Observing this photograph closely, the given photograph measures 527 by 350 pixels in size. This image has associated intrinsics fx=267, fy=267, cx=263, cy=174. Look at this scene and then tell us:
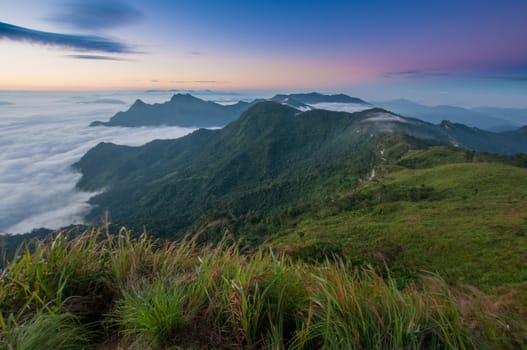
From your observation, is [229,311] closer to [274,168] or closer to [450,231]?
[450,231]

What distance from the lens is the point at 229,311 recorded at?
2105mm

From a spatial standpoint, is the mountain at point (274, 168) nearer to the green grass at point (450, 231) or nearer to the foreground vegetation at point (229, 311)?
the green grass at point (450, 231)

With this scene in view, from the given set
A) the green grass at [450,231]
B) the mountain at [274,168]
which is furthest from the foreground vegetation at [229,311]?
the mountain at [274,168]

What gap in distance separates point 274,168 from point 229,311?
142228 mm

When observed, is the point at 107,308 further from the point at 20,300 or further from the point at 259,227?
the point at 259,227

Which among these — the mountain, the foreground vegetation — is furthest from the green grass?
the mountain

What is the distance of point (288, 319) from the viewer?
216 centimetres

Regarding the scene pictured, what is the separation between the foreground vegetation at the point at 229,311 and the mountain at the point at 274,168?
54250mm

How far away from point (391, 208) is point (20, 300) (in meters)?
23.7

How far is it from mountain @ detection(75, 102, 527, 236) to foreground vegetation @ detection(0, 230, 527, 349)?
5425cm

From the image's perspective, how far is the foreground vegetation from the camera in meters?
1.84

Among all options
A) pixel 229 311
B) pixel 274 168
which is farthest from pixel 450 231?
pixel 274 168

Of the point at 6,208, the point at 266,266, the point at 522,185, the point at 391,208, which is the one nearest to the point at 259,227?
the point at 391,208

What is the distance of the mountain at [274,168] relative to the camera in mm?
70938
